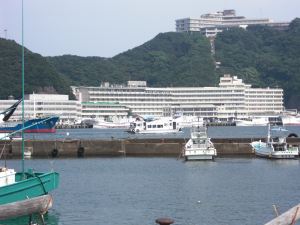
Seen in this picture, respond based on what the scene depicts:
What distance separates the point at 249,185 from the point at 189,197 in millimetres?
5792

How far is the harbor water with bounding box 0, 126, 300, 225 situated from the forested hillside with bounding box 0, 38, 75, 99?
137 m

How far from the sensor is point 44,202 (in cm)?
1286

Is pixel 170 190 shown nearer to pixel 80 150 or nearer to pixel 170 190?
pixel 170 190

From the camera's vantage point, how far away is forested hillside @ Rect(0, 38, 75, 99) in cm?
17475

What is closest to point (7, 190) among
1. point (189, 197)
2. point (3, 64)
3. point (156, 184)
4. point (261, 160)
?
point (189, 197)

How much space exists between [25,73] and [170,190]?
160m

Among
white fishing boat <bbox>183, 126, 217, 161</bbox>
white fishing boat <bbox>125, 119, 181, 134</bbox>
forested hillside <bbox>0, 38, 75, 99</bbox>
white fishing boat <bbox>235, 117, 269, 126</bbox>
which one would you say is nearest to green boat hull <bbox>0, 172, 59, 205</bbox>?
white fishing boat <bbox>183, 126, 217, 161</bbox>

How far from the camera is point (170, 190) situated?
2962 centimetres

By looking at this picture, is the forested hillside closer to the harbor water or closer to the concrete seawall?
the concrete seawall

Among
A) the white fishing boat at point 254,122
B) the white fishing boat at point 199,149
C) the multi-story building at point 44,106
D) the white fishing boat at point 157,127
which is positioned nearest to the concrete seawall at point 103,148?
the white fishing boat at point 199,149

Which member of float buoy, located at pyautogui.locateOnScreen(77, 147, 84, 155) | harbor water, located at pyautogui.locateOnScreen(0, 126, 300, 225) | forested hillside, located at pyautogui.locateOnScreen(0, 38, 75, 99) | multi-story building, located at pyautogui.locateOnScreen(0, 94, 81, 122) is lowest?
harbor water, located at pyautogui.locateOnScreen(0, 126, 300, 225)

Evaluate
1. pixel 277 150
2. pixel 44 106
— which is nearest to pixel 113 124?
pixel 44 106

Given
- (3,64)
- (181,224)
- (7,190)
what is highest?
(3,64)

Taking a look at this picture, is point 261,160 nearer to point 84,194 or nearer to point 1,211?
point 84,194
